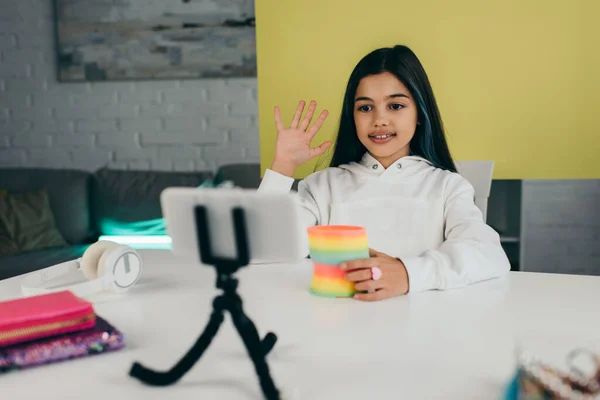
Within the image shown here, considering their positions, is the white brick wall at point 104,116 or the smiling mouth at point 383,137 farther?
the white brick wall at point 104,116

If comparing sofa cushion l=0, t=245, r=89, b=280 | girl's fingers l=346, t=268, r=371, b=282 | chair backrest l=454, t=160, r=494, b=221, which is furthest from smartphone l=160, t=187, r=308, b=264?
sofa cushion l=0, t=245, r=89, b=280

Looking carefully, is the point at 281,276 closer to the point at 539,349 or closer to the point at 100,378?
the point at 100,378

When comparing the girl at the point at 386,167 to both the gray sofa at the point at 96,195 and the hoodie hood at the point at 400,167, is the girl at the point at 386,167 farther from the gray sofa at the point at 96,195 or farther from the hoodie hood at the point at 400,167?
the gray sofa at the point at 96,195

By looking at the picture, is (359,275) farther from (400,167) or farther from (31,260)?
(31,260)

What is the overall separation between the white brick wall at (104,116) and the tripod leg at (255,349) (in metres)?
2.92

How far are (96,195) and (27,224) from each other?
44cm

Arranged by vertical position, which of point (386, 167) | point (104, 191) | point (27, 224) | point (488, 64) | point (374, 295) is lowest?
point (27, 224)

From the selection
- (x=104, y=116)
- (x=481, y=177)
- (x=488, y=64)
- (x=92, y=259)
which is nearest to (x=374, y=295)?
(x=92, y=259)

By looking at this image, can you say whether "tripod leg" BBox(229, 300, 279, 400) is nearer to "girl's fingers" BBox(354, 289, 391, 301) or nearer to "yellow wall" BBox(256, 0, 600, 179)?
"girl's fingers" BBox(354, 289, 391, 301)

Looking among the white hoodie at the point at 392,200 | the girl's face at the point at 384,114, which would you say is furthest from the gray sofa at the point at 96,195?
the girl's face at the point at 384,114

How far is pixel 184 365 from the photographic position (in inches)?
20.5

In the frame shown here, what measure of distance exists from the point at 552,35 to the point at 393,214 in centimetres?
114

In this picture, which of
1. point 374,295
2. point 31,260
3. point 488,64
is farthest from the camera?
point 31,260

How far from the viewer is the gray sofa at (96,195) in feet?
10.3
